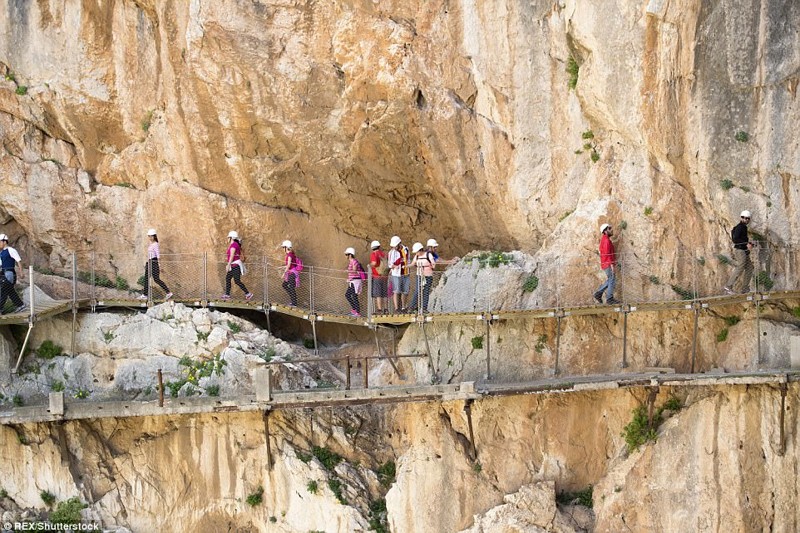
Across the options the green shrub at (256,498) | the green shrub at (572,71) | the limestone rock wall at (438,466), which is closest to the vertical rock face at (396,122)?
the green shrub at (572,71)

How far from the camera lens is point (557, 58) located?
31750mm

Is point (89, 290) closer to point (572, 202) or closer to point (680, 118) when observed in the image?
point (572, 202)

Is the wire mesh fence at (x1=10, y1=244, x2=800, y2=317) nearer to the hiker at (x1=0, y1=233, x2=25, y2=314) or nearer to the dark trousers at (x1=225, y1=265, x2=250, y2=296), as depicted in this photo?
the dark trousers at (x1=225, y1=265, x2=250, y2=296)

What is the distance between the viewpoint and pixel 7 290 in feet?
105

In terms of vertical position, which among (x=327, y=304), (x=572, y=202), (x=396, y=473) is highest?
(x=572, y=202)

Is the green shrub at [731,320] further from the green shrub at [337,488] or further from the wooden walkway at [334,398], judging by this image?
the green shrub at [337,488]

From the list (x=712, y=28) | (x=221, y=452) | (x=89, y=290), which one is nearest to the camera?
(x=712, y=28)

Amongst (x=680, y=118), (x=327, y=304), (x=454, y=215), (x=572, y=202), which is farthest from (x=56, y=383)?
(x=680, y=118)

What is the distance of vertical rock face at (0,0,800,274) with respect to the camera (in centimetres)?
2995

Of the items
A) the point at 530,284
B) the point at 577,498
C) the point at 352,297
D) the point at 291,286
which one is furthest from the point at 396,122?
the point at 577,498

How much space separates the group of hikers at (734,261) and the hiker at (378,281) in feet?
14.5

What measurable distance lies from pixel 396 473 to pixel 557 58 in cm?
897

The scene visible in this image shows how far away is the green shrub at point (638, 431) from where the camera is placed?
30.3 metres

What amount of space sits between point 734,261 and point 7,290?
14601 mm
